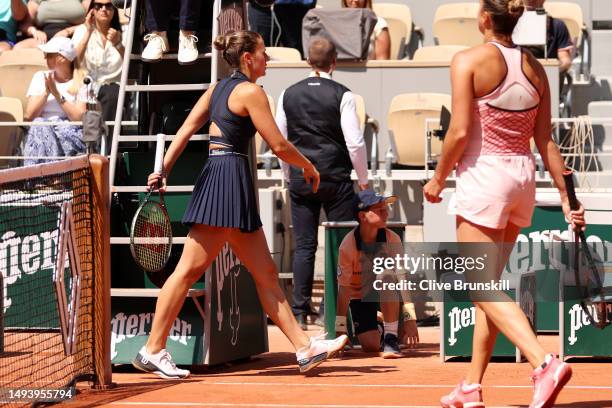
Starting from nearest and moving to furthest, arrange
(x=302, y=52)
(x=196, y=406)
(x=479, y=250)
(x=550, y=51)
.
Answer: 1. (x=479, y=250)
2. (x=196, y=406)
3. (x=550, y=51)
4. (x=302, y=52)

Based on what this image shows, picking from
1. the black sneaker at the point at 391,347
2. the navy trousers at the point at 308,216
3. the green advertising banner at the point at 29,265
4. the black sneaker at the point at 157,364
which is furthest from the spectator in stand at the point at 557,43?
the black sneaker at the point at 157,364

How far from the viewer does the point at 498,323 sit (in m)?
6.45

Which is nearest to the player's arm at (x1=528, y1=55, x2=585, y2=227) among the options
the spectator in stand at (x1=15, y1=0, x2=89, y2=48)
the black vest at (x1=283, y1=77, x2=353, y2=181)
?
the black vest at (x1=283, y1=77, x2=353, y2=181)

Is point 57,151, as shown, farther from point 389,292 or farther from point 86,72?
point 389,292

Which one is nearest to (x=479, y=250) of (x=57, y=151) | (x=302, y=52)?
(x=57, y=151)

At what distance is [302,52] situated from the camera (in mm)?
15828

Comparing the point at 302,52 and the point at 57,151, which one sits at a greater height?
the point at 302,52

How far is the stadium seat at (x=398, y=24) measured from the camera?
1566cm

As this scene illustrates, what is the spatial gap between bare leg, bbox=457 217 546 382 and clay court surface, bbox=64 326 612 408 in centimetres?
57

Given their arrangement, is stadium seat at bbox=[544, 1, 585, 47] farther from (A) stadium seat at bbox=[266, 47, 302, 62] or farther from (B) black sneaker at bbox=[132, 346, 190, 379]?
(B) black sneaker at bbox=[132, 346, 190, 379]

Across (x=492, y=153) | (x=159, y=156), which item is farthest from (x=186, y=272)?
(x=492, y=153)

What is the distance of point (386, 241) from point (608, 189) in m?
3.38

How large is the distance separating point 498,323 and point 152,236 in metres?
2.65

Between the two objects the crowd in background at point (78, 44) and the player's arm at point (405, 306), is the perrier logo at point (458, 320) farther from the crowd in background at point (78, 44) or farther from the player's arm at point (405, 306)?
the crowd in background at point (78, 44)
